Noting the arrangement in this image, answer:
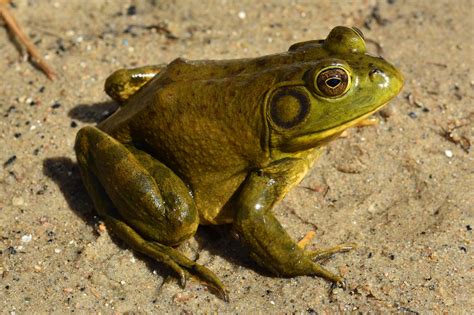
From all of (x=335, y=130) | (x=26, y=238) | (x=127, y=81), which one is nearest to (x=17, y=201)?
(x=26, y=238)

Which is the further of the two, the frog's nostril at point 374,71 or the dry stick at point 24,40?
the dry stick at point 24,40

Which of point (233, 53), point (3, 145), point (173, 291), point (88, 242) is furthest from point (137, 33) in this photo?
point (173, 291)

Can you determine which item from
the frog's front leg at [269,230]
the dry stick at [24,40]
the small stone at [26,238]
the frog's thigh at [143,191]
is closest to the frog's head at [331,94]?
the frog's front leg at [269,230]

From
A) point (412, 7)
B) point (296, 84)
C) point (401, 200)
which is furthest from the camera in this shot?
point (412, 7)

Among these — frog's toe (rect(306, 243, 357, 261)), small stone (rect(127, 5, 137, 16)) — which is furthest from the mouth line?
small stone (rect(127, 5, 137, 16))

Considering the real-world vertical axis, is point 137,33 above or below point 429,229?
above

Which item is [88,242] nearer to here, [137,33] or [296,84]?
[296,84]

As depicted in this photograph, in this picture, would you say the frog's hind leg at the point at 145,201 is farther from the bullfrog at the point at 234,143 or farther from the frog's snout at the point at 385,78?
the frog's snout at the point at 385,78

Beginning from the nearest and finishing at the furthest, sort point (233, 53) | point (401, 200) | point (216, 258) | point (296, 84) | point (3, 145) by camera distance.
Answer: point (296, 84), point (216, 258), point (401, 200), point (3, 145), point (233, 53)

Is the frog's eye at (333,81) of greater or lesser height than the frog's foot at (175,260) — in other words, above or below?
above
